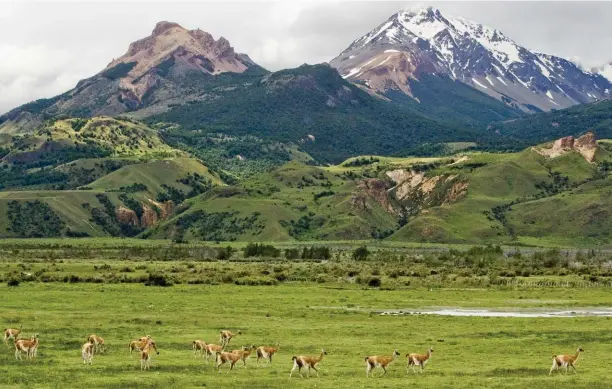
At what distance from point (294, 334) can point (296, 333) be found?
1.91 ft

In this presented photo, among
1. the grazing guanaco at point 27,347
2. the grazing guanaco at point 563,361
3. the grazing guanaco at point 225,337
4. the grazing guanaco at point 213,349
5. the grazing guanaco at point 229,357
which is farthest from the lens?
the grazing guanaco at point 225,337

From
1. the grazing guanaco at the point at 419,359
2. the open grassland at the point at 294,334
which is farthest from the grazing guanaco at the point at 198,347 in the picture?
the grazing guanaco at the point at 419,359

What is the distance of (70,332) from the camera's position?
7056cm

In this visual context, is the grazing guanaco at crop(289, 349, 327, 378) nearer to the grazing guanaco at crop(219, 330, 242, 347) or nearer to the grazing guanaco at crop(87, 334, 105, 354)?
the grazing guanaco at crop(219, 330, 242, 347)

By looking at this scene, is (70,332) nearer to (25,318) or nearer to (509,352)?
(25,318)

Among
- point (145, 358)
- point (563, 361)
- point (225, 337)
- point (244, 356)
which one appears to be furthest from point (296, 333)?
point (563, 361)

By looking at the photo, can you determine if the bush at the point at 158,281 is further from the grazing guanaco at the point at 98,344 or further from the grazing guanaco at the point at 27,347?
the grazing guanaco at the point at 27,347

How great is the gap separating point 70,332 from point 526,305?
177 ft

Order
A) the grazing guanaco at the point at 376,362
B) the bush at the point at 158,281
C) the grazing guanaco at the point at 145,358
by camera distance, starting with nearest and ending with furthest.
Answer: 1. the grazing guanaco at the point at 376,362
2. the grazing guanaco at the point at 145,358
3. the bush at the point at 158,281

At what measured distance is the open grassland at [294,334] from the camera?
5244cm

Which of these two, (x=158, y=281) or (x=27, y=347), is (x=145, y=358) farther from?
(x=158, y=281)

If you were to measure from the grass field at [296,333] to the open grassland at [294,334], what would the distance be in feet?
0.32

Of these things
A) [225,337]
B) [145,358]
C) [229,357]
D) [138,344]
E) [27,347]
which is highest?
[225,337]

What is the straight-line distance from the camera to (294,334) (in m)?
72.1
